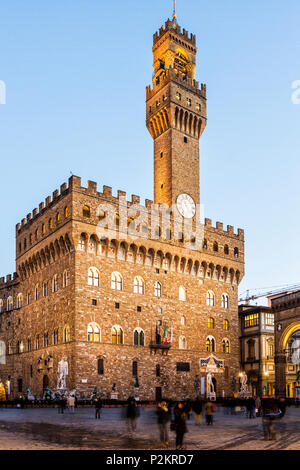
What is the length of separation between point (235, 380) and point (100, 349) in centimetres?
1648

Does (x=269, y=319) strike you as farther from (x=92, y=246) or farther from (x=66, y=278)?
(x=66, y=278)

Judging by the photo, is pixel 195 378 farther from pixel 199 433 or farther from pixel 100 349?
pixel 199 433

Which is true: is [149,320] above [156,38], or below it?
below

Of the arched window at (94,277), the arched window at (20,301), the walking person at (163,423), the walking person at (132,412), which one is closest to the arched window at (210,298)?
the arched window at (94,277)

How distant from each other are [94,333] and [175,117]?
23.4 metres

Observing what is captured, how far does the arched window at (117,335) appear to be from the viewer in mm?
41844

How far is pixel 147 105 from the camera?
55.3 m

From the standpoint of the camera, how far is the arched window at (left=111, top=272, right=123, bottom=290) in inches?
1691

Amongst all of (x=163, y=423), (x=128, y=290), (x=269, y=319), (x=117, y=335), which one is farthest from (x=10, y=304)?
(x=163, y=423)

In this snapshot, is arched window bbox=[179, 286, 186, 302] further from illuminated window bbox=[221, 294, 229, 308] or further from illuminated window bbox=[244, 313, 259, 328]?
illuminated window bbox=[244, 313, 259, 328]

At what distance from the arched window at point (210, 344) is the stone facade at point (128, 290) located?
94 millimetres

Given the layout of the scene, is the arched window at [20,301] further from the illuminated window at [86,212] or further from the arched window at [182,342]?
the arched window at [182,342]

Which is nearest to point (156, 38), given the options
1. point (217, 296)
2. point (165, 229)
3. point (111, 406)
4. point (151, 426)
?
point (165, 229)

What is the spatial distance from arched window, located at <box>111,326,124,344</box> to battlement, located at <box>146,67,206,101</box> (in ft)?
83.5
